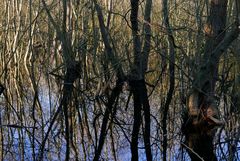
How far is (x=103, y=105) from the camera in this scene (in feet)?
10.6

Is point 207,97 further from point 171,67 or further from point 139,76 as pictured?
point 139,76

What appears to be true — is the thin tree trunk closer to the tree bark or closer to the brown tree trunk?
the tree bark

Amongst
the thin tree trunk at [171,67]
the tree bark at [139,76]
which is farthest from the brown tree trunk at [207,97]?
the tree bark at [139,76]

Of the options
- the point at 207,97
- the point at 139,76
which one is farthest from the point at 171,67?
the point at 207,97

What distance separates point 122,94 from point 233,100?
110 cm

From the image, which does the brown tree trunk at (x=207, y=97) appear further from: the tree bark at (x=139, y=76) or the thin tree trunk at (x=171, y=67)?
the tree bark at (x=139, y=76)

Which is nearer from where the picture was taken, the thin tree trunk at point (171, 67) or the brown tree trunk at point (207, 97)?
the brown tree trunk at point (207, 97)

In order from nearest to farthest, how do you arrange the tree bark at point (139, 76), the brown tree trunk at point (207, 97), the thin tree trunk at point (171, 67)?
1. the brown tree trunk at point (207, 97)
2. the thin tree trunk at point (171, 67)
3. the tree bark at point (139, 76)

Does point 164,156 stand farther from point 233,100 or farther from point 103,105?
point 103,105

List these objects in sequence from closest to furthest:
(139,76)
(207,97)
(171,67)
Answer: (207,97), (171,67), (139,76)

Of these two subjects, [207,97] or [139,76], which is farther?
[139,76]

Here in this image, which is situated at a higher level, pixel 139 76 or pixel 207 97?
pixel 139 76

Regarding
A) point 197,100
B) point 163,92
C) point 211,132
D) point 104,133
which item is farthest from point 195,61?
point 163,92

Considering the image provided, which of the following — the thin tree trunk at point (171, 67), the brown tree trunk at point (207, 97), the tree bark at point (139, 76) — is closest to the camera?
the brown tree trunk at point (207, 97)
